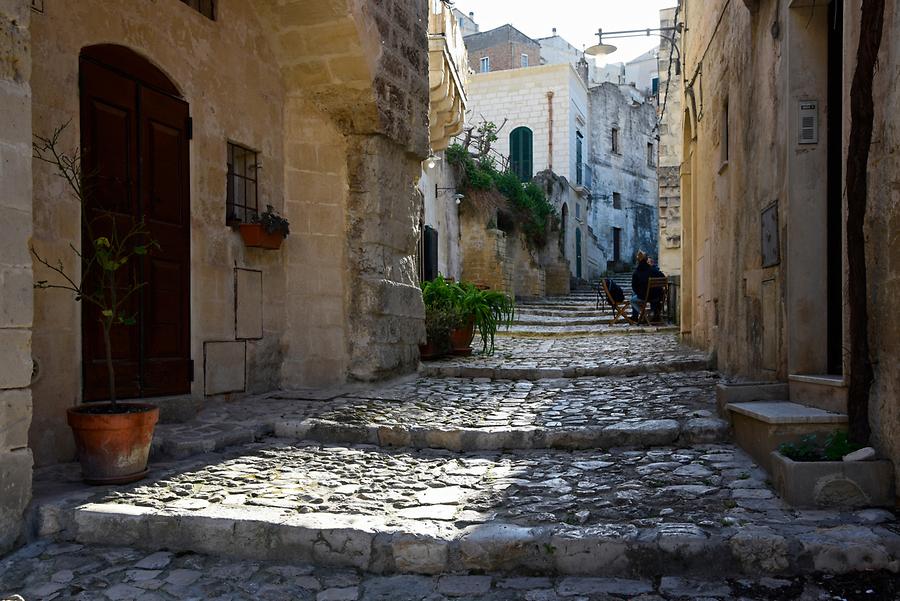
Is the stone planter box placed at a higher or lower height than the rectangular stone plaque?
lower

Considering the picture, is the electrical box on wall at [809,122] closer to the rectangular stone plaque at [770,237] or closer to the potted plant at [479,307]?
the rectangular stone plaque at [770,237]

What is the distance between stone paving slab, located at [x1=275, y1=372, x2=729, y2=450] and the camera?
469 centimetres

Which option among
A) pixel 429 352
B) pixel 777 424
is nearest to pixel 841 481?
pixel 777 424

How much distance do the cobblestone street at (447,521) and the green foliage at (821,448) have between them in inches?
9.2

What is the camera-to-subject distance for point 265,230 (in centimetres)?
616

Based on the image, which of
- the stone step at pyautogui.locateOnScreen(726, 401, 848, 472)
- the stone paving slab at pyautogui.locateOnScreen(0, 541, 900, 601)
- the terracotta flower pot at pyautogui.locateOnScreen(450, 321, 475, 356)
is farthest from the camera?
the terracotta flower pot at pyautogui.locateOnScreen(450, 321, 475, 356)

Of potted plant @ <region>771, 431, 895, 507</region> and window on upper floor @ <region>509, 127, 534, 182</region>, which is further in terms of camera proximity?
window on upper floor @ <region>509, 127, 534, 182</region>

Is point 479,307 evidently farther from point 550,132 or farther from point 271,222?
point 550,132

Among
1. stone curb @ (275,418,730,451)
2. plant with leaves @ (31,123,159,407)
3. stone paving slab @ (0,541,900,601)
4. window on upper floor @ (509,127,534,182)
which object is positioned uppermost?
window on upper floor @ (509,127,534,182)

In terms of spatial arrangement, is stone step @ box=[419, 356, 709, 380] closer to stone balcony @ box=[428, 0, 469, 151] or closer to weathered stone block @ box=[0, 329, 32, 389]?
stone balcony @ box=[428, 0, 469, 151]

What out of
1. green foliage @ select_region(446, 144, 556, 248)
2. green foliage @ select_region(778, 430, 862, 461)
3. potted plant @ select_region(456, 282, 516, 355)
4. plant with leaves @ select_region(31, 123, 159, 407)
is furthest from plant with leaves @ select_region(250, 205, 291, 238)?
green foliage @ select_region(446, 144, 556, 248)

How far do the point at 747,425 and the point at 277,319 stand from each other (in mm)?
4077

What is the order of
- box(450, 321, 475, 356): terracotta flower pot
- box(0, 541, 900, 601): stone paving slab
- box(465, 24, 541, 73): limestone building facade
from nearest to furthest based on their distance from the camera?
box(0, 541, 900, 601): stone paving slab < box(450, 321, 475, 356): terracotta flower pot < box(465, 24, 541, 73): limestone building facade

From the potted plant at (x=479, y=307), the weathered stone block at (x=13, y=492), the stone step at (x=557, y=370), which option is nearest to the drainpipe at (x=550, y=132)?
the potted plant at (x=479, y=307)
